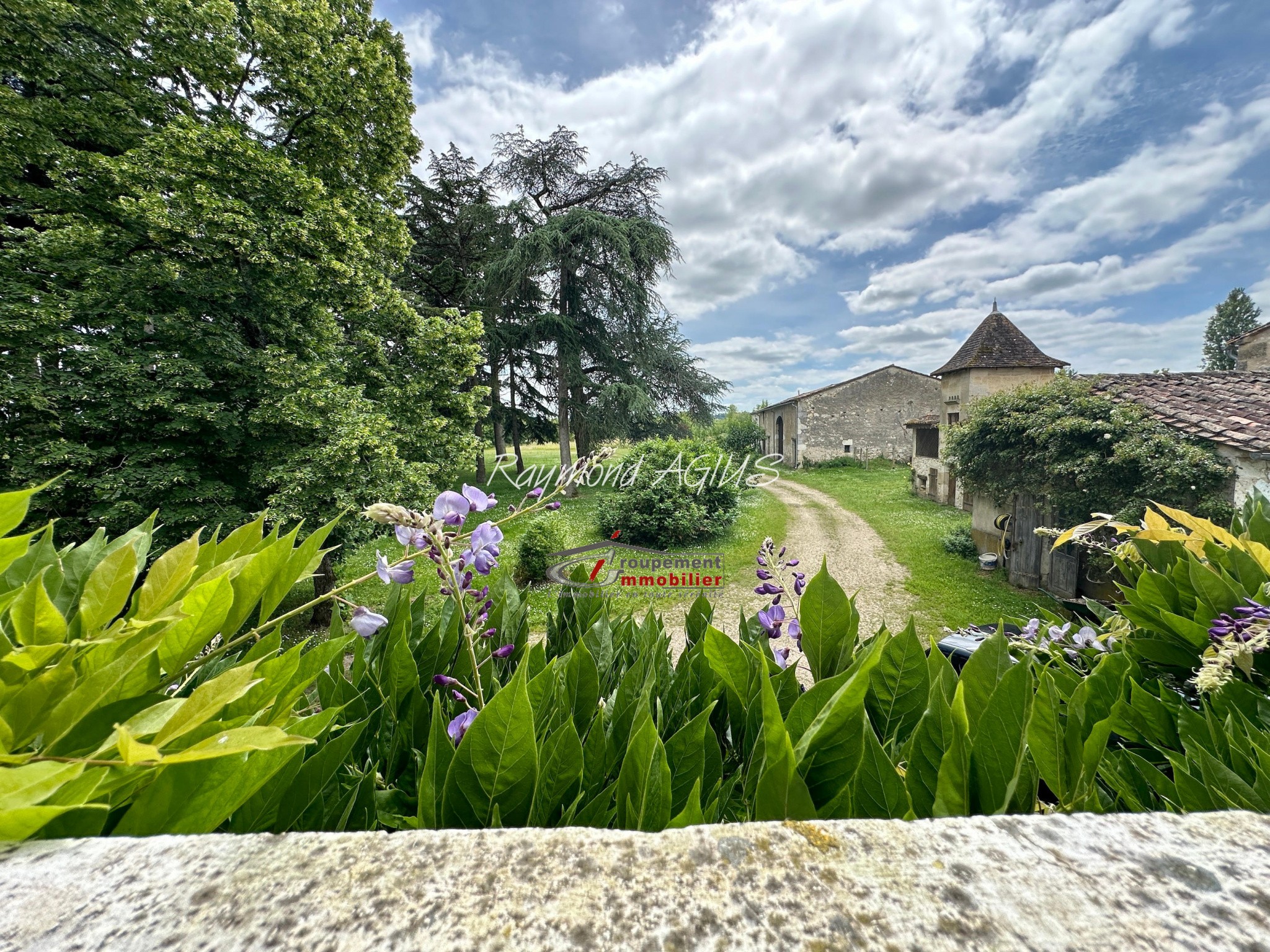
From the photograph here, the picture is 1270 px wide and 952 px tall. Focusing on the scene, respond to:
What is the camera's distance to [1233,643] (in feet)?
2.86

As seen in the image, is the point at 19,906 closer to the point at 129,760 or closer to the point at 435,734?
the point at 129,760

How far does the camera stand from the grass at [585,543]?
7660mm

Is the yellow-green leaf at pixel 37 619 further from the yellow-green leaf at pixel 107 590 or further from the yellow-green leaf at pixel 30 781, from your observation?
the yellow-green leaf at pixel 30 781

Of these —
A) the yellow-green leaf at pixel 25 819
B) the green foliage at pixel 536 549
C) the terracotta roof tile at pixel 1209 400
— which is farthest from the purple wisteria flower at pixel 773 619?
the terracotta roof tile at pixel 1209 400

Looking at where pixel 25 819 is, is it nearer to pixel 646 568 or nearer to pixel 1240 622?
pixel 1240 622

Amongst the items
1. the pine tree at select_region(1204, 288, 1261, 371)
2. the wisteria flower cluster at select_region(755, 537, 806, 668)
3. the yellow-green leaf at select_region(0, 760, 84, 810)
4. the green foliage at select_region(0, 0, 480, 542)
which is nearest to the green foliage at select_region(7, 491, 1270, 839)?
the yellow-green leaf at select_region(0, 760, 84, 810)

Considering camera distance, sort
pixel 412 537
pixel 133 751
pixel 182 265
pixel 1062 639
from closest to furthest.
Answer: pixel 133 751, pixel 412 537, pixel 1062 639, pixel 182 265

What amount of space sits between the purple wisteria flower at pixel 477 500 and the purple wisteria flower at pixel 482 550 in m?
0.04

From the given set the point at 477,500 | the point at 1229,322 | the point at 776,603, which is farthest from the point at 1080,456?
the point at 1229,322

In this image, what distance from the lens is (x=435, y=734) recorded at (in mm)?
625

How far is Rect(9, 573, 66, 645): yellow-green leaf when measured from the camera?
0.57 metres

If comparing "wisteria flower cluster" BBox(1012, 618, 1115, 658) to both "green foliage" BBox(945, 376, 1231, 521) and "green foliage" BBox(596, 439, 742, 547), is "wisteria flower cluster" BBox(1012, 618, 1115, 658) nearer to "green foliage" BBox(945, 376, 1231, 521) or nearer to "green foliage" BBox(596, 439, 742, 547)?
"green foliage" BBox(945, 376, 1231, 521)

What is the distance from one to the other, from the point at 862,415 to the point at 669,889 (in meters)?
26.0

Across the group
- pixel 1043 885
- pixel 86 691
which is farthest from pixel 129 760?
pixel 1043 885
